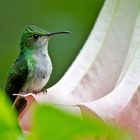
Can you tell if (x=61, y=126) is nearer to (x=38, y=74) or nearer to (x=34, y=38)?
(x=38, y=74)

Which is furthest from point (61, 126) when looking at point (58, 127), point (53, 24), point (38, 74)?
point (53, 24)

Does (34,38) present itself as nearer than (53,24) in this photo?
Yes

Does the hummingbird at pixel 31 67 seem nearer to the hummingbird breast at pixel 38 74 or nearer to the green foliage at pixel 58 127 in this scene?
the hummingbird breast at pixel 38 74

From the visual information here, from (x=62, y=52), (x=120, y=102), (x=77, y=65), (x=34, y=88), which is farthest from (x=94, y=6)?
(x=120, y=102)

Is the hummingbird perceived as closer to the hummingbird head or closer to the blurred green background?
the hummingbird head

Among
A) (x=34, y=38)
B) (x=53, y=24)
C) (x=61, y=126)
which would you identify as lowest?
(x=53, y=24)

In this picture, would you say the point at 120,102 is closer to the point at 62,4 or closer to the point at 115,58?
the point at 115,58

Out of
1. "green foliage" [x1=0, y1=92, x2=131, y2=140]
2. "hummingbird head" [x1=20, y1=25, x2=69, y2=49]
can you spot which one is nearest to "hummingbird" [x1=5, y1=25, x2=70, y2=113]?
"hummingbird head" [x1=20, y1=25, x2=69, y2=49]

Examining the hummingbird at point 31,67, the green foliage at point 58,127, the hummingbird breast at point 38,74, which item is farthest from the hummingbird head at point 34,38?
the green foliage at point 58,127
